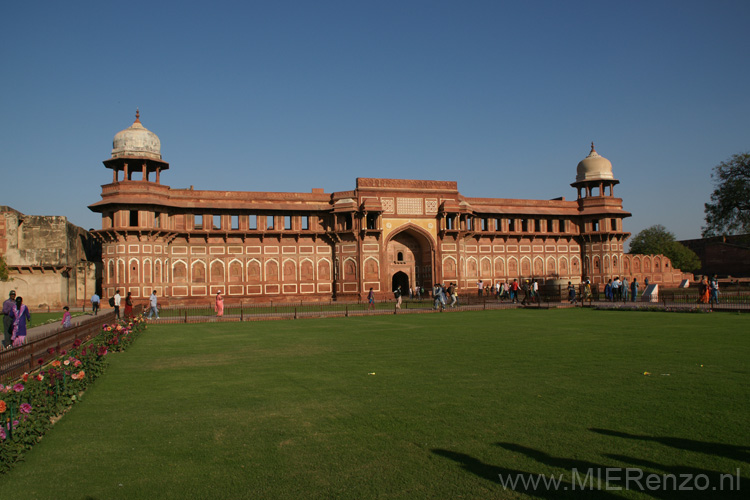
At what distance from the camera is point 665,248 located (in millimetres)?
61219

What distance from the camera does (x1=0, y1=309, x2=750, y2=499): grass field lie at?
4641 mm

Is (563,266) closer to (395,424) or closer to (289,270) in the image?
(289,270)

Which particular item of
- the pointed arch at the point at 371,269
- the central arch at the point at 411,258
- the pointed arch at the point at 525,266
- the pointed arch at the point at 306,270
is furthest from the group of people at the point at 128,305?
the pointed arch at the point at 525,266

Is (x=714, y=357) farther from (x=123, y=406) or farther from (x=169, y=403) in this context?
(x=123, y=406)

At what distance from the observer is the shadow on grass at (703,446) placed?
4836 millimetres

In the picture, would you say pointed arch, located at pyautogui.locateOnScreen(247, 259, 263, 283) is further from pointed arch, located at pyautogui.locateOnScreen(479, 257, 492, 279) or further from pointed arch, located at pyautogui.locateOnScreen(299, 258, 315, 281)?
pointed arch, located at pyautogui.locateOnScreen(479, 257, 492, 279)

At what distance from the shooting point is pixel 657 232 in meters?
65.8

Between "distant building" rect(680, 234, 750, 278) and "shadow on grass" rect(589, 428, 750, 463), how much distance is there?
5570 centimetres

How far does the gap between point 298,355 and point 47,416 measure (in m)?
5.52

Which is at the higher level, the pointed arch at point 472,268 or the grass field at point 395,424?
the pointed arch at point 472,268

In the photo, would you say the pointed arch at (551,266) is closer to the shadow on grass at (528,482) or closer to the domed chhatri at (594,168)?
the domed chhatri at (594,168)

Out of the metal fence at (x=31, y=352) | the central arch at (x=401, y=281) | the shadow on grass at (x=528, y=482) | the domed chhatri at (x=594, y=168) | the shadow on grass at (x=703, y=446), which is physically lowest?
the shadow on grass at (x=528, y=482)

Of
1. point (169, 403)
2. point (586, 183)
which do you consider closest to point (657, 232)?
point (586, 183)

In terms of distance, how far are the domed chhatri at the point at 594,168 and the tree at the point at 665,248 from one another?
24273 millimetres
